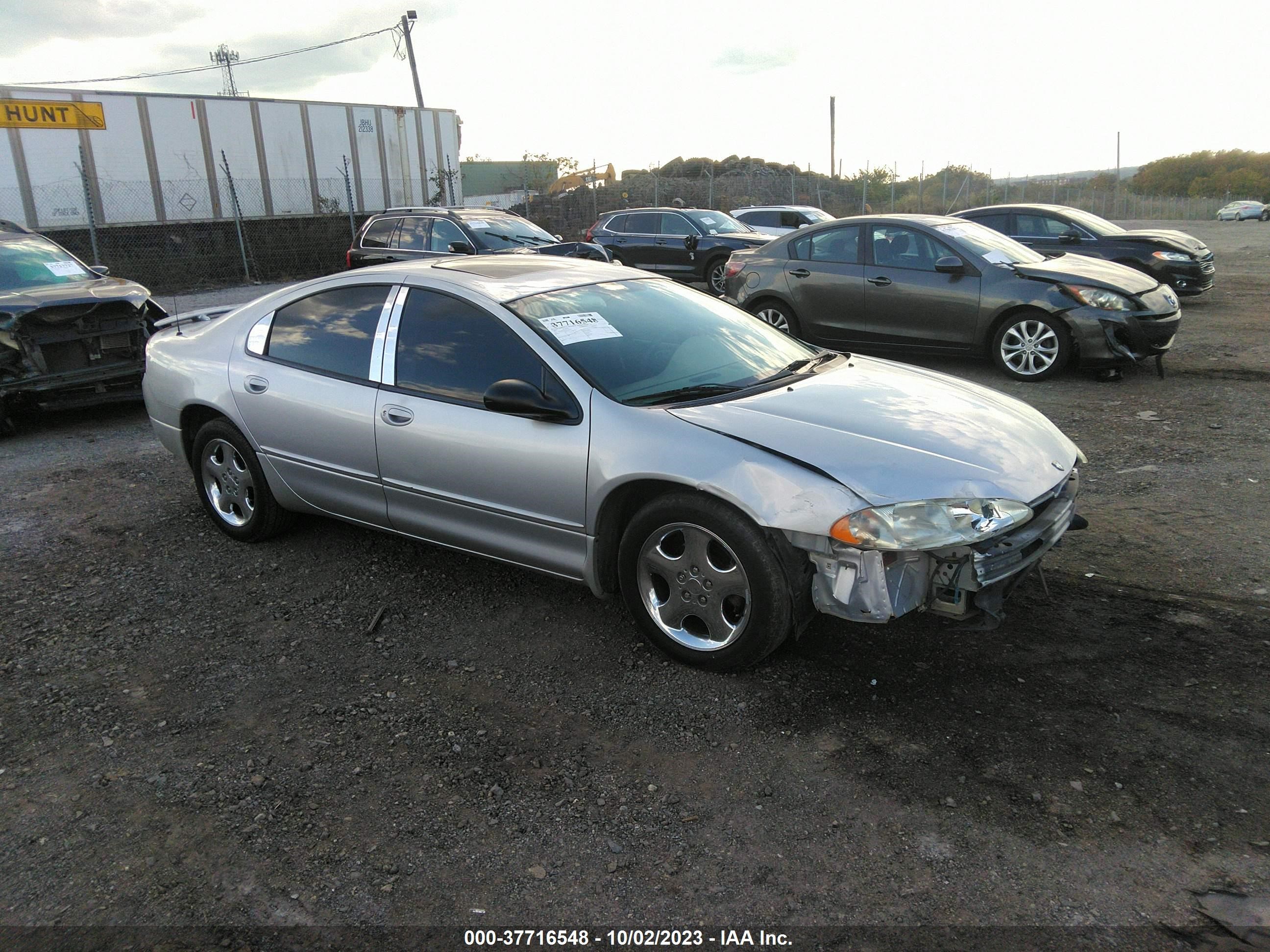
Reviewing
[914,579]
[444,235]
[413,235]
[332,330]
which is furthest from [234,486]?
[413,235]

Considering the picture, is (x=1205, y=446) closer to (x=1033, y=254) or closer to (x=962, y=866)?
(x=1033, y=254)

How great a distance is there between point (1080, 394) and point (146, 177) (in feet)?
71.2

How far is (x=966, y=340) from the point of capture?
347 inches

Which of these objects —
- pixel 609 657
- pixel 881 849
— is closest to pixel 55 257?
pixel 609 657

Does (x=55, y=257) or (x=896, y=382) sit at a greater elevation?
(x=55, y=257)

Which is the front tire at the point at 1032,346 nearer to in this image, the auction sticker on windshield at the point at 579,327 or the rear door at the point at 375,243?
the auction sticker on windshield at the point at 579,327

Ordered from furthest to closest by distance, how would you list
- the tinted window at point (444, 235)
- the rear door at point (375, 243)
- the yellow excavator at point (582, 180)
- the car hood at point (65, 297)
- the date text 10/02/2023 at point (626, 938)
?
the yellow excavator at point (582, 180), the rear door at point (375, 243), the tinted window at point (444, 235), the car hood at point (65, 297), the date text 10/02/2023 at point (626, 938)

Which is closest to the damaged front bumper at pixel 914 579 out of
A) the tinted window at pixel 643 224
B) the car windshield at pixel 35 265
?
the car windshield at pixel 35 265

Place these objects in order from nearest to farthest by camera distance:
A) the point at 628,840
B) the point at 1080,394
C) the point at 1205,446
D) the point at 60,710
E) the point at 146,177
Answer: the point at 628,840
the point at 60,710
the point at 1205,446
the point at 1080,394
the point at 146,177

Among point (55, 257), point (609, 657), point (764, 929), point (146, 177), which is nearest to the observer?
point (764, 929)

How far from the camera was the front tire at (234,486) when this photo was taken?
500 cm

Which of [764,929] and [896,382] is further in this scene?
[896,382]

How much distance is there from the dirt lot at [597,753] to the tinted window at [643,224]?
13.1m

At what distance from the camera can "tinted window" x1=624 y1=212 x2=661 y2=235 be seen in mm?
17141
